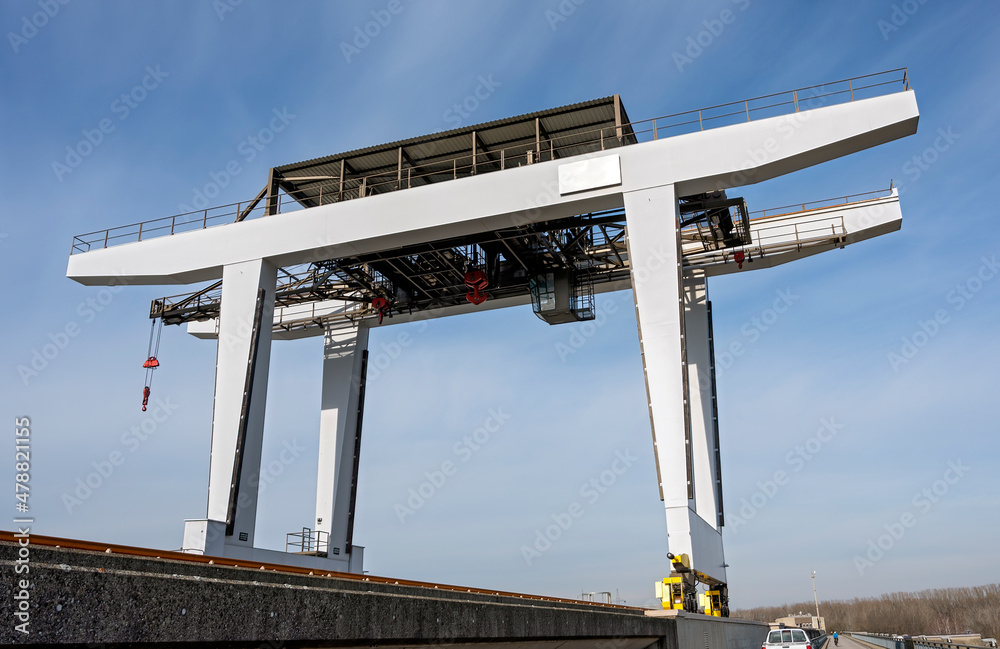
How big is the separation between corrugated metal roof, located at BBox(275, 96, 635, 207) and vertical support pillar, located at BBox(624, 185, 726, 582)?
3449 millimetres

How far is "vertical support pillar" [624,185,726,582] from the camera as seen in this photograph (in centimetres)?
1984

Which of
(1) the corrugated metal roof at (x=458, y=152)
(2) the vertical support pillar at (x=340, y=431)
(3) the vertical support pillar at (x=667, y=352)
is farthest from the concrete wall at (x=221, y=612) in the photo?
(2) the vertical support pillar at (x=340, y=431)

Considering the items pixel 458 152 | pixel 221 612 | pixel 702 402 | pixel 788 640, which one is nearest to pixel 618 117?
pixel 458 152

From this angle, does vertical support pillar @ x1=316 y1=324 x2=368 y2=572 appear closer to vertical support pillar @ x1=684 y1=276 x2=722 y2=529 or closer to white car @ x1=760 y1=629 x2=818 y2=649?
vertical support pillar @ x1=684 y1=276 x2=722 y2=529

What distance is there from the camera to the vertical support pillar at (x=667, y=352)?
65.1 feet

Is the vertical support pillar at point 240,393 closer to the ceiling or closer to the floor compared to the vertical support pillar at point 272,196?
closer to the floor

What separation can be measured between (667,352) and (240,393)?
13632 mm

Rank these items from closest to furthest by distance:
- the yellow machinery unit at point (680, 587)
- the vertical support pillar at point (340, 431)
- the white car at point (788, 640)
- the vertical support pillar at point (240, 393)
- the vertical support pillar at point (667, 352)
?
the yellow machinery unit at point (680, 587)
the vertical support pillar at point (667, 352)
the white car at point (788, 640)
the vertical support pillar at point (240, 393)
the vertical support pillar at point (340, 431)

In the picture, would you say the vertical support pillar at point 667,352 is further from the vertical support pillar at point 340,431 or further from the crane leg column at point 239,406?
the vertical support pillar at point 340,431

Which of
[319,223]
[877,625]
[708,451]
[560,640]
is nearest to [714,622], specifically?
[708,451]

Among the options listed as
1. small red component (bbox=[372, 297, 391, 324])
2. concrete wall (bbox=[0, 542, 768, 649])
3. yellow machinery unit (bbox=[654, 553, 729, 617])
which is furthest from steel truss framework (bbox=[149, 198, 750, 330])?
concrete wall (bbox=[0, 542, 768, 649])

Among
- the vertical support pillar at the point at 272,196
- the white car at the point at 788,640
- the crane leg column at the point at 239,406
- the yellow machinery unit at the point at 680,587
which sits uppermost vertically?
the vertical support pillar at the point at 272,196

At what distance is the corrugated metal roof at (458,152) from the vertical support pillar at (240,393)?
380 cm

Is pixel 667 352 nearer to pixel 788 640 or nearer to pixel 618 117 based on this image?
pixel 618 117
